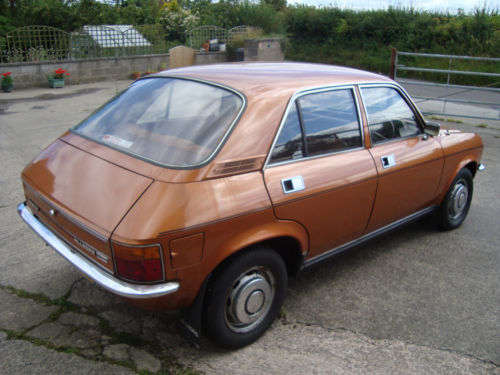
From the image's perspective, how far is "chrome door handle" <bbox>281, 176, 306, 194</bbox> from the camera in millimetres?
2957

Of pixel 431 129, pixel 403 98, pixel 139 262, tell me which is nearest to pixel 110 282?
pixel 139 262

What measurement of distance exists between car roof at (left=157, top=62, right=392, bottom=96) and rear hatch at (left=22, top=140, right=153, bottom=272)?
0.96 meters

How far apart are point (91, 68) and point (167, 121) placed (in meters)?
13.8

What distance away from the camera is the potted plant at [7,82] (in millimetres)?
12977

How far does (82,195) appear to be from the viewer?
9.04ft

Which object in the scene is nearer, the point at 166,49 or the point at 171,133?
the point at 171,133

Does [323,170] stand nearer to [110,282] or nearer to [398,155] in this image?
[398,155]

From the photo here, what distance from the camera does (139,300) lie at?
2.49m

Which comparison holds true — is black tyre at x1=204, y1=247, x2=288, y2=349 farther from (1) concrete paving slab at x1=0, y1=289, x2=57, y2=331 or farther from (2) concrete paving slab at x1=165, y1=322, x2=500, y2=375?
(1) concrete paving slab at x1=0, y1=289, x2=57, y2=331

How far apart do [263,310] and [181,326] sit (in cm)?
55

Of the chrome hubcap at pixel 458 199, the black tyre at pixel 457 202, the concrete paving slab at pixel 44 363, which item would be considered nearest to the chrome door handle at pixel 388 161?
the black tyre at pixel 457 202

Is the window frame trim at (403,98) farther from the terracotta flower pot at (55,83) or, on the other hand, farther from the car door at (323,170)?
the terracotta flower pot at (55,83)

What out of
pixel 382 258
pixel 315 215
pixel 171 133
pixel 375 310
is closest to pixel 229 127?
pixel 171 133

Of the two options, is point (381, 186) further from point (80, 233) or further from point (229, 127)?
point (80, 233)
